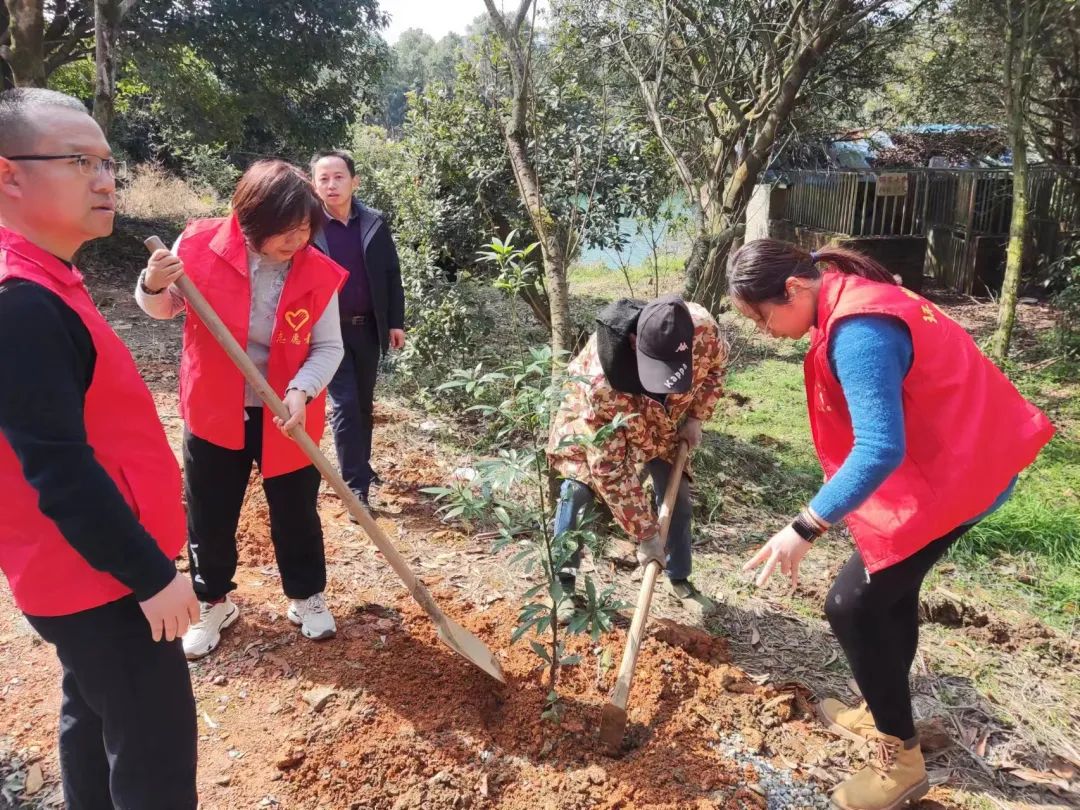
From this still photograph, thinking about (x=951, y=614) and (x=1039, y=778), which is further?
(x=951, y=614)

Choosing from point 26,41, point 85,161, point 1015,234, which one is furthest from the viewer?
point 26,41

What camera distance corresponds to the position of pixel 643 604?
2.67 metres

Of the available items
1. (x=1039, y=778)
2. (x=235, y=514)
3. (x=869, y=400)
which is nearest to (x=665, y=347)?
(x=869, y=400)

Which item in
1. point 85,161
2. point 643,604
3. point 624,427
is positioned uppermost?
point 85,161

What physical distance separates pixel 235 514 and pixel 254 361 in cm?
55

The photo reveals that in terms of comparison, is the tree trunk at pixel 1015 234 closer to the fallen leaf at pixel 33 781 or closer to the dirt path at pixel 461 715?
the dirt path at pixel 461 715

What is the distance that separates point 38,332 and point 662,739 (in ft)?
6.91

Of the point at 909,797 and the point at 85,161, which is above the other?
the point at 85,161

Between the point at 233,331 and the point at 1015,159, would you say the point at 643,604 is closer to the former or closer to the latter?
the point at 233,331

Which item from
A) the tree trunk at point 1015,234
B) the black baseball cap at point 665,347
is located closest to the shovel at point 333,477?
the black baseball cap at point 665,347

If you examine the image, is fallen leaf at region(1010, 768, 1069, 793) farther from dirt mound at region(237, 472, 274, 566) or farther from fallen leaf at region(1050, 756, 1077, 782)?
dirt mound at region(237, 472, 274, 566)

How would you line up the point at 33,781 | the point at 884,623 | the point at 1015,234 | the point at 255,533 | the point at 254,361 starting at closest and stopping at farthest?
the point at 884,623
the point at 33,781
the point at 254,361
the point at 255,533
the point at 1015,234

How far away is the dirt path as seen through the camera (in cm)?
224

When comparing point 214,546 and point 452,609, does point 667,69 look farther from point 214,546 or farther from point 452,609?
point 214,546
